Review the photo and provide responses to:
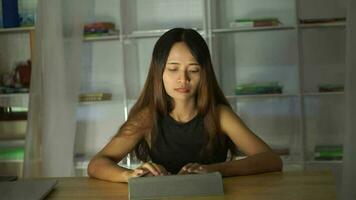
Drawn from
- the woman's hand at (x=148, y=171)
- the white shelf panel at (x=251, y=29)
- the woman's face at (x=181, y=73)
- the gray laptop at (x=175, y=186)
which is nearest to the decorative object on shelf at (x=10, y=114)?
the white shelf panel at (x=251, y=29)

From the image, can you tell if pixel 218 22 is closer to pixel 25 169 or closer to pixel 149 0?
pixel 149 0

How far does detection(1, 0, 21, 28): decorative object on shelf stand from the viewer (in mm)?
3191

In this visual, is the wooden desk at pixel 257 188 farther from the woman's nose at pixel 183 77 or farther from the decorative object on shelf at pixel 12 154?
the decorative object on shelf at pixel 12 154

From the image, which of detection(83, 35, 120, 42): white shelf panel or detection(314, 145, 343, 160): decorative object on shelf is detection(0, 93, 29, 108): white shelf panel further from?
detection(314, 145, 343, 160): decorative object on shelf

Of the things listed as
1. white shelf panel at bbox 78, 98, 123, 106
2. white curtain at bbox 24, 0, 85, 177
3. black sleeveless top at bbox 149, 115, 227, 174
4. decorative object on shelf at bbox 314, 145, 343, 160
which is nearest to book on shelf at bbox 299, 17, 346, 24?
decorative object on shelf at bbox 314, 145, 343, 160

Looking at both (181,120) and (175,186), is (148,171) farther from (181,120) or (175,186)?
(181,120)

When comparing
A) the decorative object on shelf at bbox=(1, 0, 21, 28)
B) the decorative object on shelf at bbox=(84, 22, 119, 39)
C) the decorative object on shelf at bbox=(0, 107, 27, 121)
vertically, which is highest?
the decorative object on shelf at bbox=(1, 0, 21, 28)

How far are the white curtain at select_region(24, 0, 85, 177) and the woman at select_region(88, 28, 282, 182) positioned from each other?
130 cm

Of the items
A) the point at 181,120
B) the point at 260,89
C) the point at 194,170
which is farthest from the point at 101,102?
the point at 194,170

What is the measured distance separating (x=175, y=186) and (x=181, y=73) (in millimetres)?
504

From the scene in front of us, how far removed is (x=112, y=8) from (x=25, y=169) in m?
1.24

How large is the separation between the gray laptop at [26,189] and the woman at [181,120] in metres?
0.20

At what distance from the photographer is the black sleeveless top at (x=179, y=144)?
1.60 meters

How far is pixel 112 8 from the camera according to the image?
3291 mm
